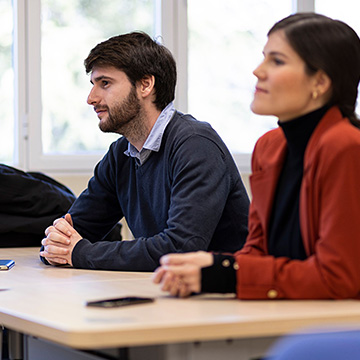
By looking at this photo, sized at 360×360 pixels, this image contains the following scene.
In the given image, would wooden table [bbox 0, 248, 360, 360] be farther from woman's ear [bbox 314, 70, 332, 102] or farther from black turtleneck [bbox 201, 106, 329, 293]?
woman's ear [bbox 314, 70, 332, 102]

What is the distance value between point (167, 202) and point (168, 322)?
3.67 ft

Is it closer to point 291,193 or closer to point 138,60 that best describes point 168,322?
point 291,193

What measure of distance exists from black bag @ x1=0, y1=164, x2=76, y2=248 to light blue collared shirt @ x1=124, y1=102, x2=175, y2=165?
770 mm

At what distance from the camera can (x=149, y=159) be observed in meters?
2.39

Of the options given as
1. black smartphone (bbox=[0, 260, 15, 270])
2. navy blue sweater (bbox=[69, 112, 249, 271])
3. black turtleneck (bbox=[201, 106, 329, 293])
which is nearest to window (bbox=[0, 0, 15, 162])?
navy blue sweater (bbox=[69, 112, 249, 271])

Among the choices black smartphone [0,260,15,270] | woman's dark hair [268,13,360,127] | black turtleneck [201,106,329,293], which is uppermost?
woman's dark hair [268,13,360,127]

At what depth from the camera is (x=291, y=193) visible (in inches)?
62.1

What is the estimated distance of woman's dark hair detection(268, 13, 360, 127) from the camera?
1.52 m

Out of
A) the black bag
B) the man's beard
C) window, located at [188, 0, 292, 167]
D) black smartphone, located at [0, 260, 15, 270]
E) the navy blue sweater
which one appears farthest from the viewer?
window, located at [188, 0, 292, 167]

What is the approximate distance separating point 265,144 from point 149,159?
710 millimetres

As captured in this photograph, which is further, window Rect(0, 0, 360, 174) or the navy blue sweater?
window Rect(0, 0, 360, 174)

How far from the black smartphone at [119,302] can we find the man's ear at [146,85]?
117 cm

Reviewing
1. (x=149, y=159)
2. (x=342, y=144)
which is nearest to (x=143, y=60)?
(x=149, y=159)

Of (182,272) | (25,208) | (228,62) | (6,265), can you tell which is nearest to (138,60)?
(6,265)
